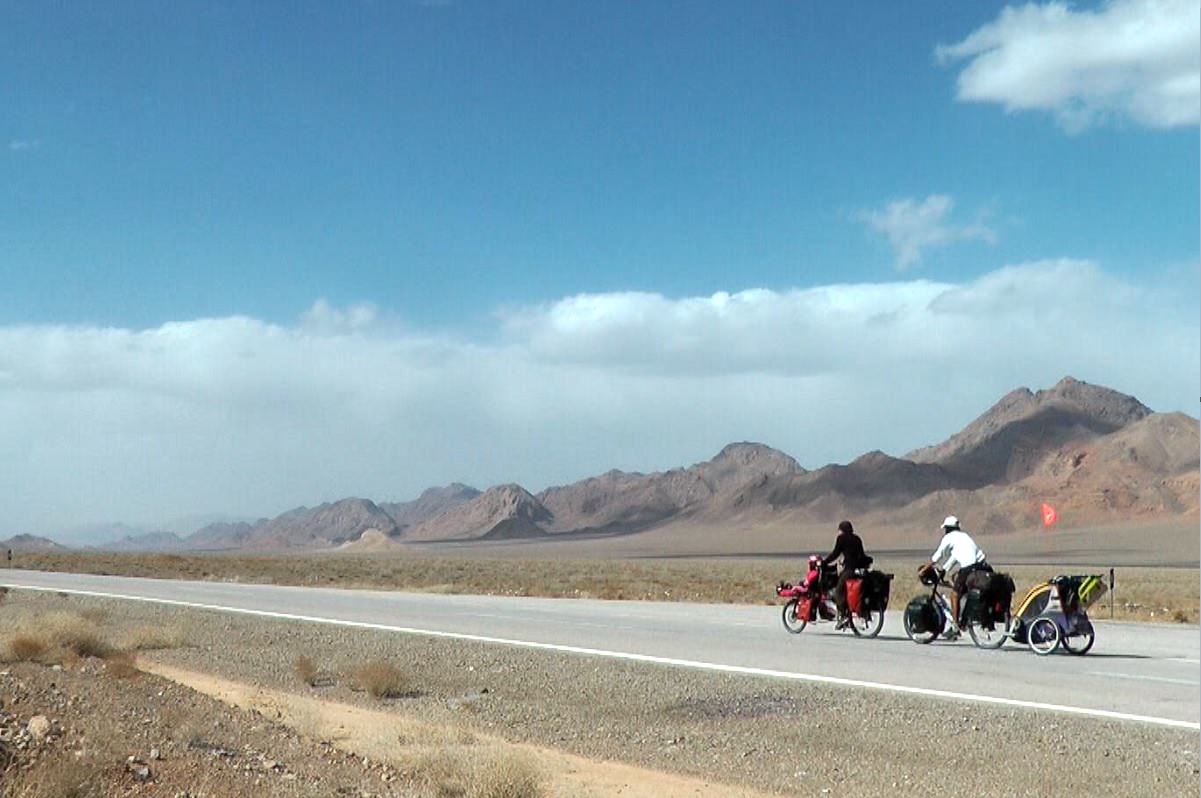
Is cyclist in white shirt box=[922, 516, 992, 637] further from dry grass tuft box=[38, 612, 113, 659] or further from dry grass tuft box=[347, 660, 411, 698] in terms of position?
dry grass tuft box=[38, 612, 113, 659]

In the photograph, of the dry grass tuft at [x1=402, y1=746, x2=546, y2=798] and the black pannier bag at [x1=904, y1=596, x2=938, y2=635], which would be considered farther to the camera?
the black pannier bag at [x1=904, y1=596, x2=938, y2=635]

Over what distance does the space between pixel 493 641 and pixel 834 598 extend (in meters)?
5.19

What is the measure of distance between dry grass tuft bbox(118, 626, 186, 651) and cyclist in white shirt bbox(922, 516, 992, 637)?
11.1 metres

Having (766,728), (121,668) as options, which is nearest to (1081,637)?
(766,728)

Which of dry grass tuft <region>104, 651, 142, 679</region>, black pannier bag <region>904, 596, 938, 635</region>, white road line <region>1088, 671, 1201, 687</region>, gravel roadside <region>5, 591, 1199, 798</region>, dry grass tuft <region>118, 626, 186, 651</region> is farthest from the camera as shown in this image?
dry grass tuft <region>118, 626, 186, 651</region>

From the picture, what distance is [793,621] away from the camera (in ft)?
66.3

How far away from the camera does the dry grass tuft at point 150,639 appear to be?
61.2ft

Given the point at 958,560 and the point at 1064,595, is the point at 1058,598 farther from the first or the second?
the point at 958,560

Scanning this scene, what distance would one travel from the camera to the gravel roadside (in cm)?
966

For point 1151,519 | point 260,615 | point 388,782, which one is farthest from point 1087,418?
point 388,782

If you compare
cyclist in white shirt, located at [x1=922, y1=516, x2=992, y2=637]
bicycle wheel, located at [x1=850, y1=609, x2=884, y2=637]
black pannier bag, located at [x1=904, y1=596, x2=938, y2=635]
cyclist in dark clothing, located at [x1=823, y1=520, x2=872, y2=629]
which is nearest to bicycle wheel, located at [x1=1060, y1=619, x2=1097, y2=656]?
cyclist in white shirt, located at [x1=922, y1=516, x2=992, y2=637]

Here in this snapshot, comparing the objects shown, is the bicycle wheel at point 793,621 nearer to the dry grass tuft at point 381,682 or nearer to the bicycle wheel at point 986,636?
the bicycle wheel at point 986,636

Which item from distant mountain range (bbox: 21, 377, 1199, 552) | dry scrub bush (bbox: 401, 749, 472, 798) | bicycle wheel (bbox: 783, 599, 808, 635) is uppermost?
distant mountain range (bbox: 21, 377, 1199, 552)

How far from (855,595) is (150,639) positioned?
1049cm
